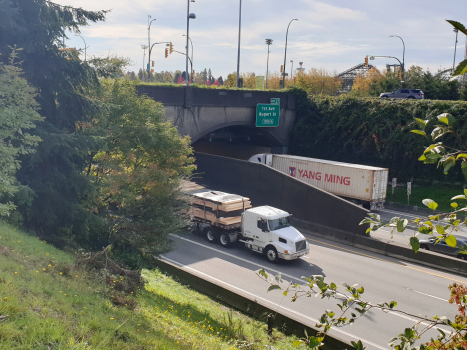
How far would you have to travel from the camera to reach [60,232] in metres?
16.4

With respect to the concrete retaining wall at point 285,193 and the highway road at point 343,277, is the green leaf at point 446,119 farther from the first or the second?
the concrete retaining wall at point 285,193

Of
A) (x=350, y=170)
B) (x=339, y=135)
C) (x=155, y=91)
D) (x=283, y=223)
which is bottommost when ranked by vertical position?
(x=283, y=223)

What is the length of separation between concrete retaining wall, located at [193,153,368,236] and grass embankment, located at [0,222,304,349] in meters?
13.2

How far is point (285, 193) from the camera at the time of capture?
28.3 meters

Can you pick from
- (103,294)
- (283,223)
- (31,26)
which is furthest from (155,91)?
(103,294)

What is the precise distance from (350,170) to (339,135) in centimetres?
1394

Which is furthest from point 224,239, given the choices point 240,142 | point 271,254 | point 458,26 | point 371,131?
point 240,142

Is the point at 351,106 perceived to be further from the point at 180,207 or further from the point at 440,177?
the point at 180,207

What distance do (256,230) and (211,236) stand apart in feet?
11.4

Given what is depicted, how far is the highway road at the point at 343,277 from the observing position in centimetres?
1430

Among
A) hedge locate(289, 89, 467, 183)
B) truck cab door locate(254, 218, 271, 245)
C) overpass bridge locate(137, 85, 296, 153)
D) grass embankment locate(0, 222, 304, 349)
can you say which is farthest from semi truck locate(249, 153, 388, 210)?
grass embankment locate(0, 222, 304, 349)

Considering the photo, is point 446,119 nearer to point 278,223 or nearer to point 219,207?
point 278,223

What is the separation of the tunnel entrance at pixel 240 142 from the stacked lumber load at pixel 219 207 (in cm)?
1854

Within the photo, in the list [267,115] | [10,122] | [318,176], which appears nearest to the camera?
[10,122]
